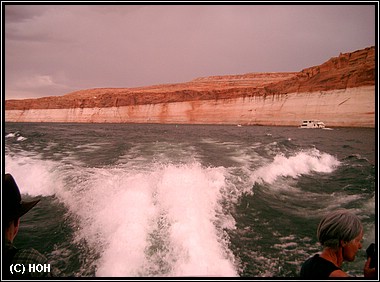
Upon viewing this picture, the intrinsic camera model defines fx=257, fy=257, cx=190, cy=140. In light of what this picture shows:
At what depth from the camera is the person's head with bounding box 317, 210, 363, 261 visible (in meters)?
1.90

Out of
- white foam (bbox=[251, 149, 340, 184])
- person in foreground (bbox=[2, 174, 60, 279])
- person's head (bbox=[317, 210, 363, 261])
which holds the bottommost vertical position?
white foam (bbox=[251, 149, 340, 184])

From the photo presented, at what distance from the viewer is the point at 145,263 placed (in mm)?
3668

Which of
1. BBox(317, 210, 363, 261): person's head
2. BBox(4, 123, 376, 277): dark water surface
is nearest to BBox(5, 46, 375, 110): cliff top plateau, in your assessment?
BBox(4, 123, 376, 277): dark water surface

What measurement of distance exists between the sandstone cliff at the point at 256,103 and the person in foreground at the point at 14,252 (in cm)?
4322

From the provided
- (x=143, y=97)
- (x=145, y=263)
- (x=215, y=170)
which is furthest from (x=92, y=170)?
(x=143, y=97)

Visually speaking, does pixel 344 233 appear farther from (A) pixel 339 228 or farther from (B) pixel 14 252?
(B) pixel 14 252

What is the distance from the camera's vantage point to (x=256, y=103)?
193 feet

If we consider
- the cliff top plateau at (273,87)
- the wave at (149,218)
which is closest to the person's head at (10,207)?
the wave at (149,218)

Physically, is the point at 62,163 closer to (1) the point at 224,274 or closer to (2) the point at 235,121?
(1) the point at 224,274

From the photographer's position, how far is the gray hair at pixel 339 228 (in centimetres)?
190

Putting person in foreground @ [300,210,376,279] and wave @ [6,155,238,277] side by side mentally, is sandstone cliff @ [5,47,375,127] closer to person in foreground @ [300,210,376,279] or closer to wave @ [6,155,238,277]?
wave @ [6,155,238,277]

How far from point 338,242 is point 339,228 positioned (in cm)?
11

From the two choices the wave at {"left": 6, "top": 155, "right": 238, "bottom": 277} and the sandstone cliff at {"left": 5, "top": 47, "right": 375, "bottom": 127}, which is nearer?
the wave at {"left": 6, "top": 155, "right": 238, "bottom": 277}

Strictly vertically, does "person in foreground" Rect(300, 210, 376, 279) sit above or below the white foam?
above
